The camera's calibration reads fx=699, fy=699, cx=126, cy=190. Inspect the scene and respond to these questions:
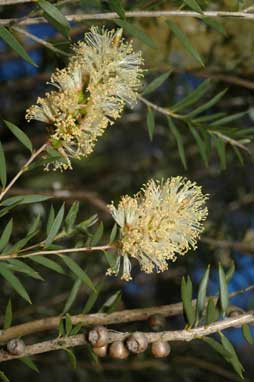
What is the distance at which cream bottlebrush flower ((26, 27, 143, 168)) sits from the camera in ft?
2.30

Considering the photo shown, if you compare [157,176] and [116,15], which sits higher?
[157,176]

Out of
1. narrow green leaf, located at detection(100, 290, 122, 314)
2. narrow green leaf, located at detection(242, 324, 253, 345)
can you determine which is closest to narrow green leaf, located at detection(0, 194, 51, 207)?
narrow green leaf, located at detection(100, 290, 122, 314)

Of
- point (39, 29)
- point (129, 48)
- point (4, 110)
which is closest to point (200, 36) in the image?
point (39, 29)

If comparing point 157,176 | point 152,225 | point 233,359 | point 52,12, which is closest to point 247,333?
point 233,359

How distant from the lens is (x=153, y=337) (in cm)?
68

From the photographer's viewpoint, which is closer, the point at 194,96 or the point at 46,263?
the point at 46,263

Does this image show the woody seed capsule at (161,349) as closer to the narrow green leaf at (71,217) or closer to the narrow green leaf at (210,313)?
the narrow green leaf at (210,313)

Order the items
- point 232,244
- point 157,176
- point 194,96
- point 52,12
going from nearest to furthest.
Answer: point 52,12, point 194,96, point 232,244, point 157,176

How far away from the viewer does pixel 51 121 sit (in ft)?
2.38

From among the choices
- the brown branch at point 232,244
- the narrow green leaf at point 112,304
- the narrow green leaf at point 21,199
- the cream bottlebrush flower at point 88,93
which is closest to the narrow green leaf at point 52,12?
the cream bottlebrush flower at point 88,93

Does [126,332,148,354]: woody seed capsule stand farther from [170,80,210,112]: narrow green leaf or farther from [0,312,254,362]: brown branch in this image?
[170,80,210,112]: narrow green leaf

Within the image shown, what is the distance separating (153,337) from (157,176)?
2.55 ft

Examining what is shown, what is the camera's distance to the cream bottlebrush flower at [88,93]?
0.70 meters

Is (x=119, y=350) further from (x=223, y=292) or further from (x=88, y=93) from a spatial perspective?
(x=88, y=93)
